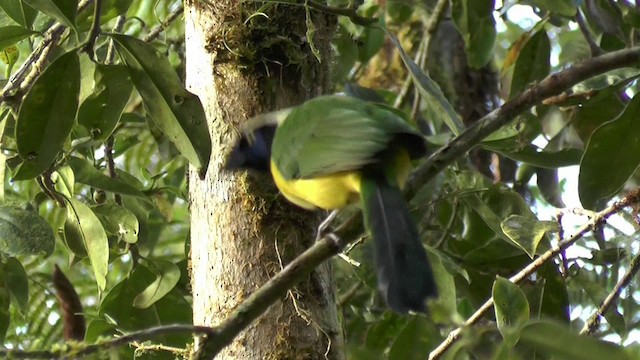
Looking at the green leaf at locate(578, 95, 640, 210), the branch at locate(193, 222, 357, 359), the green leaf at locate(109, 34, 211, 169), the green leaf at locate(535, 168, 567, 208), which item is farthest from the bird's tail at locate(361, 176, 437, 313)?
the green leaf at locate(535, 168, 567, 208)

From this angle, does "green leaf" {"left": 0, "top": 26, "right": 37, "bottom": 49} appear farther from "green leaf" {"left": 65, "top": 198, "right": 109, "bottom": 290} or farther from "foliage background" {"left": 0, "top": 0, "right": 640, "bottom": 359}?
"green leaf" {"left": 65, "top": 198, "right": 109, "bottom": 290}

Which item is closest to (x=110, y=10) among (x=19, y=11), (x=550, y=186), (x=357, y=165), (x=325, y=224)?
(x=19, y=11)

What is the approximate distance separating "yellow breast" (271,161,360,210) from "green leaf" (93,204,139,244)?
0.53 m

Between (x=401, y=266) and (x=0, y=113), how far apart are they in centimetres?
106

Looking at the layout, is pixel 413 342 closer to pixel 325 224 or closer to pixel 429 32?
pixel 325 224

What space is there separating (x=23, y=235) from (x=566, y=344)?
4.41 ft

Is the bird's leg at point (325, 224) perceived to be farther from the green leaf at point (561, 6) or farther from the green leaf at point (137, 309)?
the green leaf at point (561, 6)

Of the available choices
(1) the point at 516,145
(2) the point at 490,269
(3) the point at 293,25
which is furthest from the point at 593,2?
(3) the point at 293,25

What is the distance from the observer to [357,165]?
168 cm

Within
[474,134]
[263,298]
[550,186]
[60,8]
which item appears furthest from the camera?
[550,186]

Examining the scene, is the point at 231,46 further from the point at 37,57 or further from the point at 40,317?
the point at 40,317

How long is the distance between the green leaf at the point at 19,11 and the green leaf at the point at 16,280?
53 cm

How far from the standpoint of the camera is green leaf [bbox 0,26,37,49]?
205cm

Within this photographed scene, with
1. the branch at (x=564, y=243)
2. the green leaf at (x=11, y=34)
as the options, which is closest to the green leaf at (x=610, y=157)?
the branch at (x=564, y=243)
